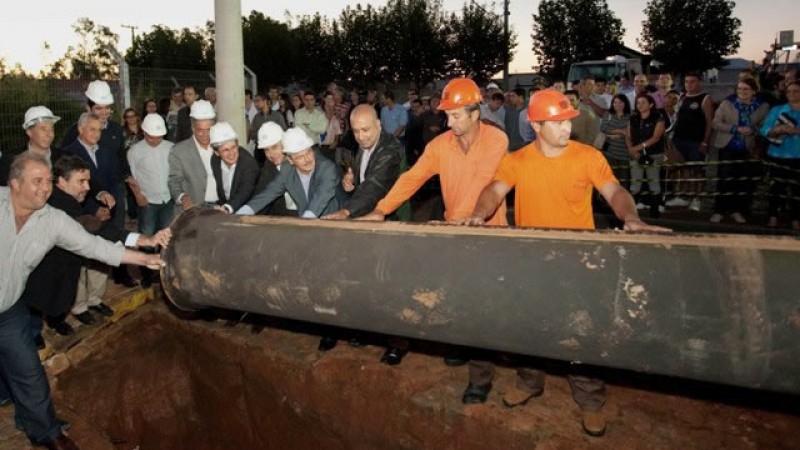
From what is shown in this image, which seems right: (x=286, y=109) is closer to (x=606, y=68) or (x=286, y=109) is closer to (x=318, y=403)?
(x=318, y=403)

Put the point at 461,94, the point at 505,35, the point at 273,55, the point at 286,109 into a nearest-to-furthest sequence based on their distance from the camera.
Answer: the point at 461,94 < the point at 286,109 < the point at 505,35 < the point at 273,55

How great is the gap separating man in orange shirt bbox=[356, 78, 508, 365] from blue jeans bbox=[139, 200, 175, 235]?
10.3 ft

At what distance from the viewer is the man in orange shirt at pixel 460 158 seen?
12.7 ft

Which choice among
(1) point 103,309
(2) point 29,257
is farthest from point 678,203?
(2) point 29,257

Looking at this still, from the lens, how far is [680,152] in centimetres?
891

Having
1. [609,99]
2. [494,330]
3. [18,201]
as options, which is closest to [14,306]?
[18,201]

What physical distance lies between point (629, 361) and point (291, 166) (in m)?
3.25

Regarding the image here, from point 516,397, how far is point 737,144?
5885mm

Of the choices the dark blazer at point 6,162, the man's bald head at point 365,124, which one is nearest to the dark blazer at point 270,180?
the man's bald head at point 365,124

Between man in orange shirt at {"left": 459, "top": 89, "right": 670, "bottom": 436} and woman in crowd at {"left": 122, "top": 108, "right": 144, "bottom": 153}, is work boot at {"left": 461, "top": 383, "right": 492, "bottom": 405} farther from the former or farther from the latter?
woman in crowd at {"left": 122, "top": 108, "right": 144, "bottom": 153}

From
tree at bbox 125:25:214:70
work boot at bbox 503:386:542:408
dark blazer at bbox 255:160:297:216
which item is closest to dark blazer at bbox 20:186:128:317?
dark blazer at bbox 255:160:297:216

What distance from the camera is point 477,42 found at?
125 feet

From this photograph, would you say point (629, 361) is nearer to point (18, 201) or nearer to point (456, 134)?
point (456, 134)

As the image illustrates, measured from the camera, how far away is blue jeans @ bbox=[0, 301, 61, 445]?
142 inches
